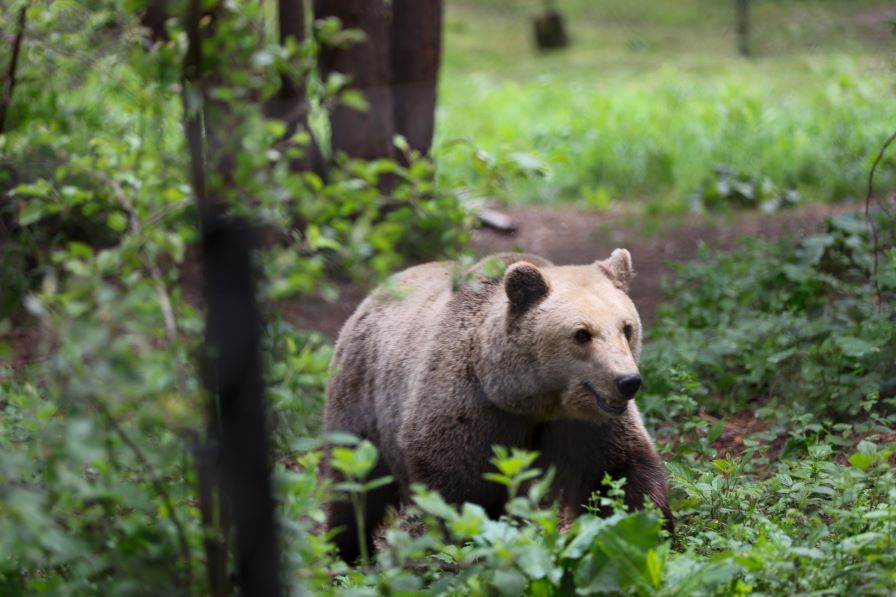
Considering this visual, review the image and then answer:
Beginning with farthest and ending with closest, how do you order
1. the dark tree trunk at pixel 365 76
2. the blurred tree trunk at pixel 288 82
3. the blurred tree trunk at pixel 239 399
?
the blurred tree trunk at pixel 288 82 → the dark tree trunk at pixel 365 76 → the blurred tree trunk at pixel 239 399

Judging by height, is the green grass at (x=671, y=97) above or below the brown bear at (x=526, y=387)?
above

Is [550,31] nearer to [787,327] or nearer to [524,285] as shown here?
[787,327]

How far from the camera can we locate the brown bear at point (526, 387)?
13.7ft

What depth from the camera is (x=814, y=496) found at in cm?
419

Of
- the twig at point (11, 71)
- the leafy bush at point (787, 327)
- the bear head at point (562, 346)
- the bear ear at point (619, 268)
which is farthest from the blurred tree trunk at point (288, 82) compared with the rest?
the bear head at point (562, 346)

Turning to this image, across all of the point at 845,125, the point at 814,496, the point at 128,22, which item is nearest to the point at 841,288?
the point at 814,496

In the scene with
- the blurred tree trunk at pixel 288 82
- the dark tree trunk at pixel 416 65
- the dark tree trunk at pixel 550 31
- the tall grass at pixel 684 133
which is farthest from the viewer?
the dark tree trunk at pixel 550 31

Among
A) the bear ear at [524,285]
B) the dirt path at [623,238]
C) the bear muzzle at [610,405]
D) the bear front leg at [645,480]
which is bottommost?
the bear front leg at [645,480]

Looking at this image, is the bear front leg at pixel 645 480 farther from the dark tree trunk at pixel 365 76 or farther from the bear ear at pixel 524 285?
the dark tree trunk at pixel 365 76

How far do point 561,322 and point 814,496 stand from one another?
1120 mm

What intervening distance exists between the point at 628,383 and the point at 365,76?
4661mm

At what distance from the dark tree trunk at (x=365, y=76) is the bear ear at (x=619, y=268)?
3.65 meters

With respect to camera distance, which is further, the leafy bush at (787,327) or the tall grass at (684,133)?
the tall grass at (684,133)

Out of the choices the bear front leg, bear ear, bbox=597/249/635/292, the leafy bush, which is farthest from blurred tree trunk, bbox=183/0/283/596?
the leafy bush
